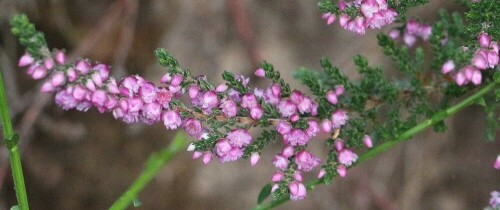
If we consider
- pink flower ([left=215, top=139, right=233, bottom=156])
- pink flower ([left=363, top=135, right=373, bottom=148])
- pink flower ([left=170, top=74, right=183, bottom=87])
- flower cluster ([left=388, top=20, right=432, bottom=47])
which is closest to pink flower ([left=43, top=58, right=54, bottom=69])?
pink flower ([left=170, top=74, right=183, bottom=87])

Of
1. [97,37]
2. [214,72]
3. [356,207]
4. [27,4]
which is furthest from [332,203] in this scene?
[27,4]

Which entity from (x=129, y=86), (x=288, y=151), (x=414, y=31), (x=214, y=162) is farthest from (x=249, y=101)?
(x=214, y=162)

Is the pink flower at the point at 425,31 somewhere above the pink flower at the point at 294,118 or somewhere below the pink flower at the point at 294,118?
above

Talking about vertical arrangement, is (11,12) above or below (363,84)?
above

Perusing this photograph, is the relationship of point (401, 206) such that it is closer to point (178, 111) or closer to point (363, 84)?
point (363, 84)

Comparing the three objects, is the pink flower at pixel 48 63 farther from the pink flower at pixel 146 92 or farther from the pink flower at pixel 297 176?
the pink flower at pixel 297 176

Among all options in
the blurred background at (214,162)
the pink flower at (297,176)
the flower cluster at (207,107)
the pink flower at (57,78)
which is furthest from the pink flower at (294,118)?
the blurred background at (214,162)
